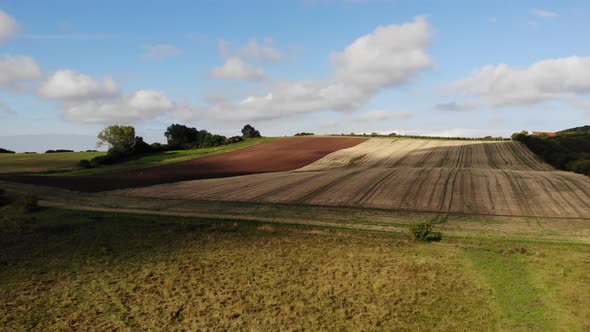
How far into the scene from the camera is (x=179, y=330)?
44.0 ft

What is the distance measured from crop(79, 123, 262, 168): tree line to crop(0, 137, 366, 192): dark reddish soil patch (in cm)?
1721

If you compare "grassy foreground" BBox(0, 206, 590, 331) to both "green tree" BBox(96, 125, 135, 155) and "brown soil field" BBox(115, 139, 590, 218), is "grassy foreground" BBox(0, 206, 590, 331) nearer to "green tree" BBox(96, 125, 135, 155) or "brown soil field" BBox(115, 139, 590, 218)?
"brown soil field" BBox(115, 139, 590, 218)

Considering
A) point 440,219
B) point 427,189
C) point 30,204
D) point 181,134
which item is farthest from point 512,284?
point 181,134

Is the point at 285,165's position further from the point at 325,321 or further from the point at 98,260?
the point at 325,321

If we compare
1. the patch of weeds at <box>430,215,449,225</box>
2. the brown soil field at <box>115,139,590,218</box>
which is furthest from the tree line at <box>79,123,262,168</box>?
the patch of weeds at <box>430,215,449,225</box>

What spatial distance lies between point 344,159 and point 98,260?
56310 mm

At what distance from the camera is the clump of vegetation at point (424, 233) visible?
24.1 metres

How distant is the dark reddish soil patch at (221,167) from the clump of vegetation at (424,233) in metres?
41.0

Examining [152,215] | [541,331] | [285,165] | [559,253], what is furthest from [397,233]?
[285,165]

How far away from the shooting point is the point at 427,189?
1565 inches

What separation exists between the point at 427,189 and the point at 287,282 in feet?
88.3

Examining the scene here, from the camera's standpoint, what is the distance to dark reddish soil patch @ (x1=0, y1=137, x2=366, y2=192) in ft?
179

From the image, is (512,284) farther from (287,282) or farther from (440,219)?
(440,219)

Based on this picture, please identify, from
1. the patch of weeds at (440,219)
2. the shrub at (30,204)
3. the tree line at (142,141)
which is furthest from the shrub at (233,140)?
the patch of weeds at (440,219)
